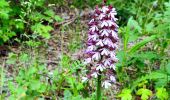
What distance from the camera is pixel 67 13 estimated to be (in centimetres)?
558

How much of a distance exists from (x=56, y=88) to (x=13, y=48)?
40.5 inches

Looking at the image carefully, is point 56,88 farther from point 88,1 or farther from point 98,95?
point 88,1

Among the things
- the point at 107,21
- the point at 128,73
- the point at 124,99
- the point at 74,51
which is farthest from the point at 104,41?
the point at 74,51

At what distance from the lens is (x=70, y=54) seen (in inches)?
180

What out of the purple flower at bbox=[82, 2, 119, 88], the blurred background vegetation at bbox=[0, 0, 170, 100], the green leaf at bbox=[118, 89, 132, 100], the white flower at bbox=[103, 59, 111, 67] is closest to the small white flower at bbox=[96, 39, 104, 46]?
the purple flower at bbox=[82, 2, 119, 88]

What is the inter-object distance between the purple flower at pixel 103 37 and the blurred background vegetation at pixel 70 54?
0.42 metres

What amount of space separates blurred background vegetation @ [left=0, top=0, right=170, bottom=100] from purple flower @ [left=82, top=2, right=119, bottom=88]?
421 mm

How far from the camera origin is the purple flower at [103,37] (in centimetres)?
282

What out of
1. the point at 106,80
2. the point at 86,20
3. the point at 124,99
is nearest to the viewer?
the point at 106,80

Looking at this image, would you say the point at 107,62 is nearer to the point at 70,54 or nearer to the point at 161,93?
Answer: the point at 161,93

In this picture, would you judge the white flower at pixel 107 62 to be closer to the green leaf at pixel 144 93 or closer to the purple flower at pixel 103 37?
the purple flower at pixel 103 37

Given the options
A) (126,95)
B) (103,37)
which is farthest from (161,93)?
(103,37)

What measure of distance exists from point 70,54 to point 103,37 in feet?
5.71

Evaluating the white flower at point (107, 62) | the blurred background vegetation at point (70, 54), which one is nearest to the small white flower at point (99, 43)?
the white flower at point (107, 62)
